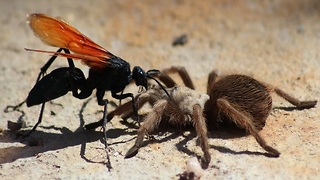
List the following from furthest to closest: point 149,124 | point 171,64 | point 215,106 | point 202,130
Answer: point 171,64 < point 215,106 < point 149,124 < point 202,130

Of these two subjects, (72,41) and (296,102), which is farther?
(296,102)

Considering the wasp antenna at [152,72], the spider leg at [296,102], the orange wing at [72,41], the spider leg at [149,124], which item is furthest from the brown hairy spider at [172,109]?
the spider leg at [296,102]

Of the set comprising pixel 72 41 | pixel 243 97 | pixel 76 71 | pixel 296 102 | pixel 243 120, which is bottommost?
pixel 296 102

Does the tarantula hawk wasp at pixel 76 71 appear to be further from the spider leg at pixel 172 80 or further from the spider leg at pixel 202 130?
the spider leg at pixel 202 130

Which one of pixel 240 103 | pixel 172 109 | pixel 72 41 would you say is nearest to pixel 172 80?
pixel 172 109

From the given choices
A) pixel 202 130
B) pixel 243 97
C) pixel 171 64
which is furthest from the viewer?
pixel 171 64

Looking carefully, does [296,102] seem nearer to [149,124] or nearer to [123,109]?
[149,124]

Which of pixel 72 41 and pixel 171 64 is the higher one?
pixel 72 41
